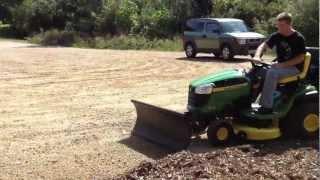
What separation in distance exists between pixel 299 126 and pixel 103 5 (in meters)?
41.6

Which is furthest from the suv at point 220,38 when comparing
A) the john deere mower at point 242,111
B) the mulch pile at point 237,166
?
the mulch pile at point 237,166

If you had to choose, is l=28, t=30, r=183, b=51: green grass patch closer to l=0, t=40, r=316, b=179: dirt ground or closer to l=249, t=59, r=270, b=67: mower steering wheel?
l=0, t=40, r=316, b=179: dirt ground

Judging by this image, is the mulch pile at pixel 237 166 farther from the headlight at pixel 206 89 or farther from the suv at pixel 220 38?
the suv at pixel 220 38

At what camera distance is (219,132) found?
29.1 feet

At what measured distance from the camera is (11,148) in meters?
9.39

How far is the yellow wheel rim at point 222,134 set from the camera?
8.88m

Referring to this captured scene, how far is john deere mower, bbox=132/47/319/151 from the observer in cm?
888

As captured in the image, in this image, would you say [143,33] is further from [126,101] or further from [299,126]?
[299,126]

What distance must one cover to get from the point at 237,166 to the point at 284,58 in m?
2.46

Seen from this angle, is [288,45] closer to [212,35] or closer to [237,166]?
[237,166]

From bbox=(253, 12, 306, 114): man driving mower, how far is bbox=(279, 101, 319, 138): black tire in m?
0.40

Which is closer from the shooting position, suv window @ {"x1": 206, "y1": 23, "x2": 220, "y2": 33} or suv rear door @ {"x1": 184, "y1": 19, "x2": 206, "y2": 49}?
suv window @ {"x1": 206, "y1": 23, "x2": 220, "y2": 33}

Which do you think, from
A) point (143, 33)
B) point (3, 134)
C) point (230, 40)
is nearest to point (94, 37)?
point (143, 33)

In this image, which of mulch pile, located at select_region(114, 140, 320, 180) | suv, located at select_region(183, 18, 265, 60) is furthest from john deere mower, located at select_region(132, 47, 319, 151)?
suv, located at select_region(183, 18, 265, 60)
